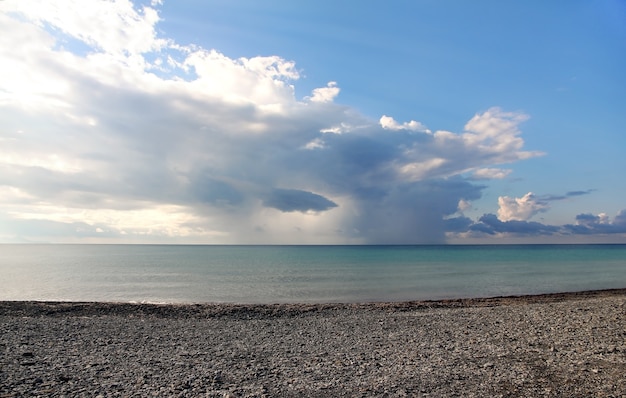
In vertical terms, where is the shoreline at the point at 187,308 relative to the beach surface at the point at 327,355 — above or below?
below

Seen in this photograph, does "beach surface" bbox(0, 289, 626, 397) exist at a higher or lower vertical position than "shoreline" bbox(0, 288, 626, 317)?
higher

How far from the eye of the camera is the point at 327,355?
41.6ft

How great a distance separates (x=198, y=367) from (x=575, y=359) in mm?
10542

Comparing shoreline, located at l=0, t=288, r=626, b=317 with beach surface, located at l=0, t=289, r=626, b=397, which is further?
shoreline, located at l=0, t=288, r=626, b=317

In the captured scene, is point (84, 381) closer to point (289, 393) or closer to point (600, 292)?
point (289, 393)

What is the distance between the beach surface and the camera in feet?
31.1

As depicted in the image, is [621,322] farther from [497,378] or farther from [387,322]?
[497,378]

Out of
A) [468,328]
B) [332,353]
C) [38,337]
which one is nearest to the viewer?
[332,353]

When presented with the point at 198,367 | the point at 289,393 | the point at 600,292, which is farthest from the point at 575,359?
the point at 600,292

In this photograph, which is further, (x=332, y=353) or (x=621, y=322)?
(x=621, y=322)

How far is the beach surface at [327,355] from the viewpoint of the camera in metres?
9.47

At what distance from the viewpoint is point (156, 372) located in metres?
10.6

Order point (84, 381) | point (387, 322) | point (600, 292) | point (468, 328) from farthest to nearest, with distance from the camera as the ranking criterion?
1. point (600, 292)
2. point (387, 322)
3. point (468, 328)
4. point (84, 381)

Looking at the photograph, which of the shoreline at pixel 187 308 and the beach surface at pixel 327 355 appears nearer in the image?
the beach surface at pixel 327 355
